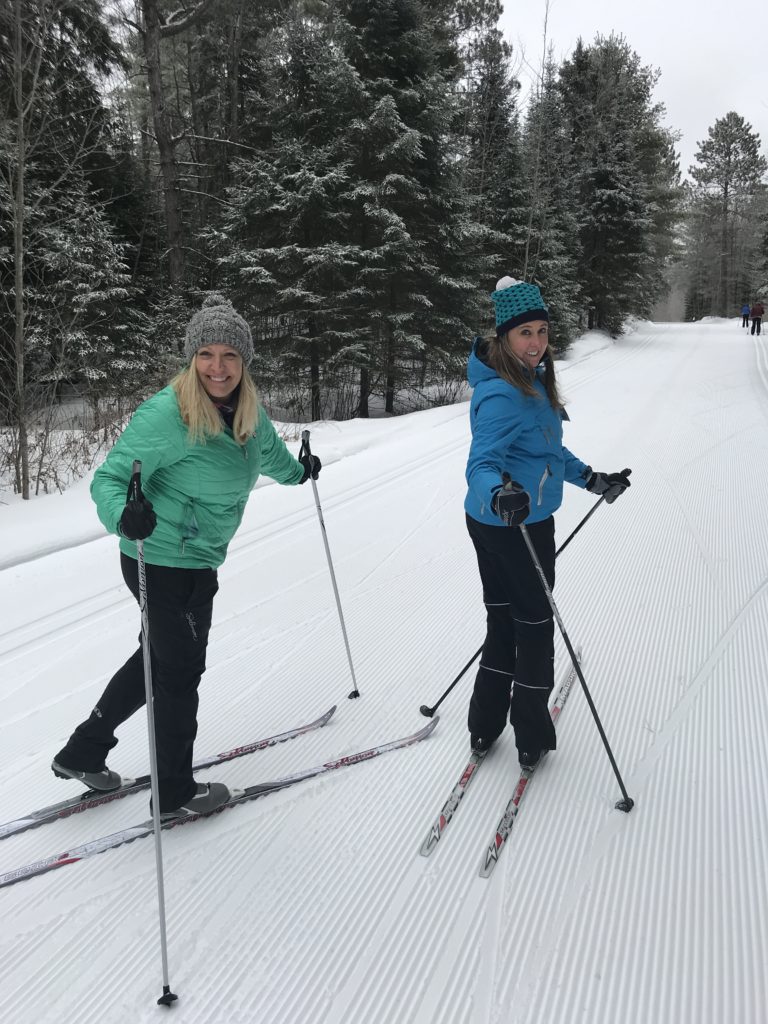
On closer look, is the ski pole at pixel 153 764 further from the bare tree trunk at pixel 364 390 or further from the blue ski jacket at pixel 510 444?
the bare tree trunk at pixel 364 390

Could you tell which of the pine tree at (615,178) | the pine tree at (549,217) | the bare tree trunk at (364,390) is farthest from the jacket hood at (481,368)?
the pine tree at (615,178)

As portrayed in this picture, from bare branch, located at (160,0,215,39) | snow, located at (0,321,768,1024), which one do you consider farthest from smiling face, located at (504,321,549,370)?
bare branch, located at (160,0,215,39)

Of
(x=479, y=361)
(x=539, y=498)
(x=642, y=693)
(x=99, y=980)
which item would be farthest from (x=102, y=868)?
(x=642, y=693)

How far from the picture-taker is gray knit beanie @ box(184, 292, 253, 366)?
6.74 ft

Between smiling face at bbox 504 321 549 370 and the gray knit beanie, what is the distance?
0.96 m

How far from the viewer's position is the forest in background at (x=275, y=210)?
27.7 feet

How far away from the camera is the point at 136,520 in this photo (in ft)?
5.81

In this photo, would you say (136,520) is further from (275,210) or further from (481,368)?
(275,210)

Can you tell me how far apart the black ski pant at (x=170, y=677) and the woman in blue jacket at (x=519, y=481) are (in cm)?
108

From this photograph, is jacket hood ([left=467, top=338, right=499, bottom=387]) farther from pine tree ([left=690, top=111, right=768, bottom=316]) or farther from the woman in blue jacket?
pine tree ([left=690, top=111, right=768, bottom=316])

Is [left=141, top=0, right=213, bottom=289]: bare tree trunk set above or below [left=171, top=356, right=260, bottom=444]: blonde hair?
above

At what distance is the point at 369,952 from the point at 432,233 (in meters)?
13.9

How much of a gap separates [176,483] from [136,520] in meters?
0.30

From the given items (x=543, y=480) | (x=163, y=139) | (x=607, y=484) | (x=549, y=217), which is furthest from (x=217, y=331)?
(x=549, y=217)
